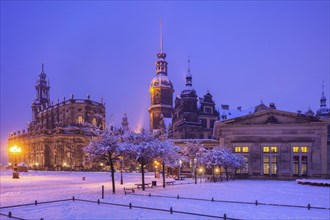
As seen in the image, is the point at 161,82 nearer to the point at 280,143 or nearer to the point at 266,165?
the point at 266,165

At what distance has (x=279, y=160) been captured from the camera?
171 ft

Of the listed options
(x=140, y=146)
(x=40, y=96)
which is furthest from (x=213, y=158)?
(x=40, y=96)

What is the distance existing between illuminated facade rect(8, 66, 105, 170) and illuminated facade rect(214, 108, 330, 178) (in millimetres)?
56028

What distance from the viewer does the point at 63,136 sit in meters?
107

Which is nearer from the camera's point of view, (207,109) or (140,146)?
(140,146)

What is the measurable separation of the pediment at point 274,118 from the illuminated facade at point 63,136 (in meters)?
57.1

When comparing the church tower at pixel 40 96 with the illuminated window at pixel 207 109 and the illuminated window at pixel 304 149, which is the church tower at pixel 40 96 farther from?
the illuminated window at pixel 304 149

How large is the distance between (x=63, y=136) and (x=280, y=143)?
72.1 metres

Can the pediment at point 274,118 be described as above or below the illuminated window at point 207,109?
below

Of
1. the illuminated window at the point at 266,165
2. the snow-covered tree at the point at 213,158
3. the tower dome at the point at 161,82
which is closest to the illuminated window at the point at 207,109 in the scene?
the tower dome at the point at 161,82

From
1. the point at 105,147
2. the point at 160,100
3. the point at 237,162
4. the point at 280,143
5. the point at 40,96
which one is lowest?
the point at 237,162

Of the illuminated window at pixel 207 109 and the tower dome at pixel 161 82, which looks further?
the tower dome at pixel 161 82

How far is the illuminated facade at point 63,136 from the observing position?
10569cm

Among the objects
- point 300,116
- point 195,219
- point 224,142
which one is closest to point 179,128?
point 224,142
